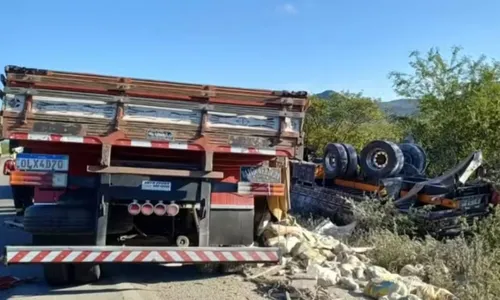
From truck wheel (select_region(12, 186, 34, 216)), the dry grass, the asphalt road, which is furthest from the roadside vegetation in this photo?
truck wheel (select_region(12, 186, 34, 216))

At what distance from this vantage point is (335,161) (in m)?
13.1

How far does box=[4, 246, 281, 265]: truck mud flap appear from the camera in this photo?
5833 millimetres

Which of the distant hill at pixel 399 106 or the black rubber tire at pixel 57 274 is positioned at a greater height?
the distant hill at pixel 399 106

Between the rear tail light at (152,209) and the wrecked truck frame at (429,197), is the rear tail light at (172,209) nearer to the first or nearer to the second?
the rear tail light at (152,209)

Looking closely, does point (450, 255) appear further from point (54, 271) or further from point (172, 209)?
point (54, 271)

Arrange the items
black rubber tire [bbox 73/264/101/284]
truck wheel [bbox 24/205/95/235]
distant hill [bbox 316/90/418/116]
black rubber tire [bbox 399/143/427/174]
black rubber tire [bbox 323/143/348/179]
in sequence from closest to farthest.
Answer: truck wheel [bbox 24/205/95/235] → black rubber tire [bbox 73/264/101/284] → black rubber tire [bbox 323/143/348/179] → black rubber tire [bbox 399/143/427/174] → distant hill [bbox 316/90/418/116]

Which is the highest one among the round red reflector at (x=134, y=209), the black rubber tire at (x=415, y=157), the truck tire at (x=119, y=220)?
the black rubber tire at (x=415, y=157)

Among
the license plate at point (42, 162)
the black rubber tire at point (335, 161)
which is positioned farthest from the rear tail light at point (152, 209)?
the black rubber tire at point (335, 161)

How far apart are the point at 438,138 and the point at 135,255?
1164 cm

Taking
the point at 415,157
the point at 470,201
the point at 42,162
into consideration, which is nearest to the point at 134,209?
the point at 42,162

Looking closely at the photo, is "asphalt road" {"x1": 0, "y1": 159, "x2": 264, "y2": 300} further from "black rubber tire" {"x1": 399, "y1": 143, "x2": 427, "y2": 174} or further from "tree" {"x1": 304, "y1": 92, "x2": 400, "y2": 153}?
"tree" {"x1": 304, "y1": 92, "x2": 400, "y2": 153}

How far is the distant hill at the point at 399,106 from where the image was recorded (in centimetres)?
2239

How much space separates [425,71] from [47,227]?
18.1 m

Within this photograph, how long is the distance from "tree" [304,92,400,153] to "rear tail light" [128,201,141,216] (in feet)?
56.1
